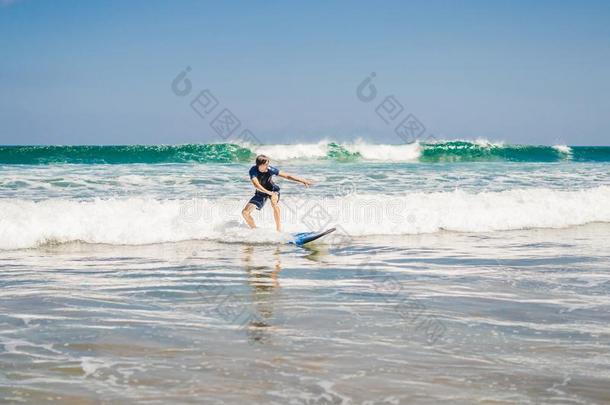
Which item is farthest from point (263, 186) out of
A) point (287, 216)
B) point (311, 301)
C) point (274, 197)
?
point (311, 301)

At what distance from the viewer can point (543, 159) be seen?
45.8 m

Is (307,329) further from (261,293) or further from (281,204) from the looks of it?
(281,204)

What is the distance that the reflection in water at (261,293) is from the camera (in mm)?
5551

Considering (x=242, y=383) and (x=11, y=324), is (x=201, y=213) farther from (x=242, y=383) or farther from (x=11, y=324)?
(x=242, y=383)

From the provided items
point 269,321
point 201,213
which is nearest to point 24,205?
point 201,213

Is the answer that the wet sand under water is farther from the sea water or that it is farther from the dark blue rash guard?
the dark blue rash guard

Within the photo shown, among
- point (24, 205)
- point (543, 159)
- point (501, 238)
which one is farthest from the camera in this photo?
point (543, 159)

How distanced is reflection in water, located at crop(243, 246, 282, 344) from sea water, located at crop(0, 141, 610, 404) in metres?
0.04

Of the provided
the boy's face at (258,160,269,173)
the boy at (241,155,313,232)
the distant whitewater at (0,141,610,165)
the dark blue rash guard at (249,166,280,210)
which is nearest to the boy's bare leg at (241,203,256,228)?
the boy at (241,155,313,232)

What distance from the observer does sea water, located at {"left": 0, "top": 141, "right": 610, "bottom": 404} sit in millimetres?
4336

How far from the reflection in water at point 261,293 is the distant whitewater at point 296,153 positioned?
26.3 meters

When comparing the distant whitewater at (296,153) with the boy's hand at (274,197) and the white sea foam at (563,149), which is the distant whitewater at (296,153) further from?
the boy's hand at (274,197)

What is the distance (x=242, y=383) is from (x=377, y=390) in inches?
34.4

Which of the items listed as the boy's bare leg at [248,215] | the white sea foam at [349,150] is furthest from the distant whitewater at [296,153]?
the boy's bare leg at [248,215]
